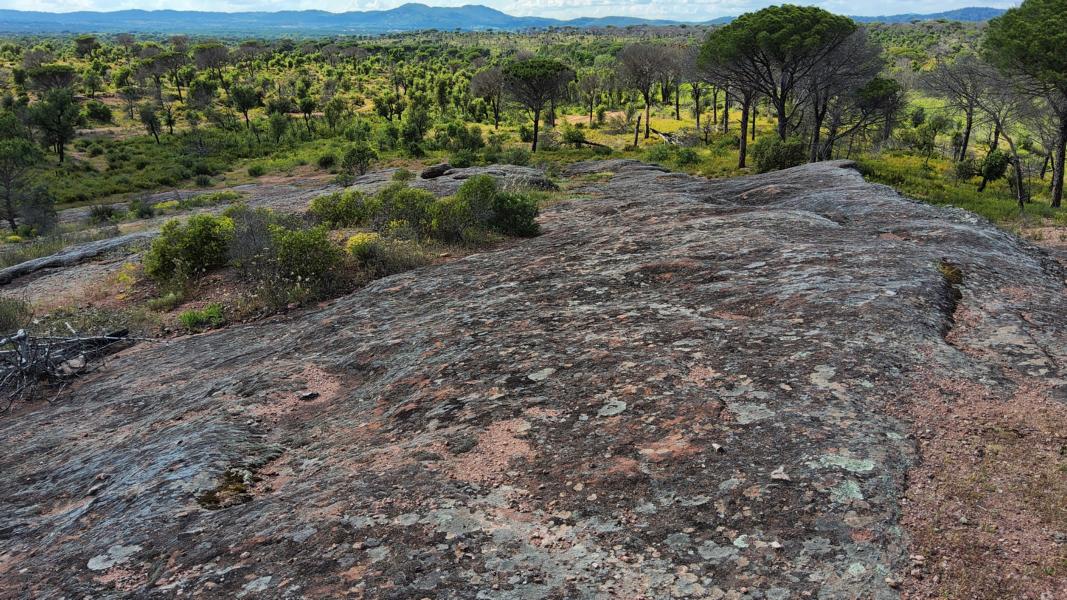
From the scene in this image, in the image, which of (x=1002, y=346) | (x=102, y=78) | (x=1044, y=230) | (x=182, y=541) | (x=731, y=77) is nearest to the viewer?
(x=182, y=541)

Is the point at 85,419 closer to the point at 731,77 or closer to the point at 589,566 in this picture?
the point at 589,566

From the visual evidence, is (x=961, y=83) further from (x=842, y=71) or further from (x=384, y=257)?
(x=384, y=257)

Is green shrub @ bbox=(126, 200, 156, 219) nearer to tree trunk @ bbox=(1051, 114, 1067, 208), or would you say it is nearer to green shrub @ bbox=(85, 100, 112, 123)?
green shrub @ bbox=(85, 100, 112, 123)

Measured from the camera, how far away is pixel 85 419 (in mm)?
6586

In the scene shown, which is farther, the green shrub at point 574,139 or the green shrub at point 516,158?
the green shrub at point 574,139

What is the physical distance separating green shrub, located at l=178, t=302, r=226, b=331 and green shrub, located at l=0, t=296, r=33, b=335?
312 cm

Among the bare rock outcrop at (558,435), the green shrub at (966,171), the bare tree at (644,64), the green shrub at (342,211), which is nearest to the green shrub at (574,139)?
the bare tree at (644,64)

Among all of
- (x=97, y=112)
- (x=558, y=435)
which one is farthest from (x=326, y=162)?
(x=558, y=435)

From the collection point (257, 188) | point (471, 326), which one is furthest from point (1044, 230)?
point (257, 188)

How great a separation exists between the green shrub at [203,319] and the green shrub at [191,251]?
8.97 feet

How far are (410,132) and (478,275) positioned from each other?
44.0m

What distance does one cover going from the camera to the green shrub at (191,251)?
13.2 m

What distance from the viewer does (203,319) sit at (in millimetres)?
10617

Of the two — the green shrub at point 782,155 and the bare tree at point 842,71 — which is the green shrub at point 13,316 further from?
the bare tree at point 842,71
